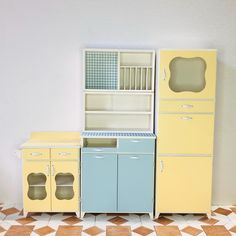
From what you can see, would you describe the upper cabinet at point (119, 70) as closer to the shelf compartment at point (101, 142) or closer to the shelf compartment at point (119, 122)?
the shelf compartment at point (119, 122)

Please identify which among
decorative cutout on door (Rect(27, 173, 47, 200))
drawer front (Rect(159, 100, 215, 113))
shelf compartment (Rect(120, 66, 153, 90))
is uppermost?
shelf compartment (Rect(120, 66, 153, 90))

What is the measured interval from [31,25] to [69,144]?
4.67ft

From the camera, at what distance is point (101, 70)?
378cm

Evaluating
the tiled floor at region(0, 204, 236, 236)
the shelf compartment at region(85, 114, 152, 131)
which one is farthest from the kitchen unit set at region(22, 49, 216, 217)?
the shelf compartment at region(85, 114, 152, 131)

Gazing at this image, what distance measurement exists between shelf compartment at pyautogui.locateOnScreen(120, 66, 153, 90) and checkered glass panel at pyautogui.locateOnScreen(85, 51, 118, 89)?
0.10m

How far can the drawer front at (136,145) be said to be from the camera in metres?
3.57

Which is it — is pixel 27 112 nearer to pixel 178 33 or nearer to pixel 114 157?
pixel 114 157

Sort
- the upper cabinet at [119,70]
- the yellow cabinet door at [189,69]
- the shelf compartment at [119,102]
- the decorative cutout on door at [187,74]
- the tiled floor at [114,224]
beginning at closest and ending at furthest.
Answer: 1. the tiled floor at [114,224]
2. the yellow cabinet door at [189,69]
3. the decorative cutout on door at [187,74]
4. the upper cabinet at [119,70]
5. the shelf compartment at [119,102]

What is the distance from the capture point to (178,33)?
3865 mm

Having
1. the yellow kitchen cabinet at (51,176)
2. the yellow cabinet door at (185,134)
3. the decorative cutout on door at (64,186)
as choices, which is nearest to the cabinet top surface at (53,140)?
the yellow kitchen cabinet at (51,176)

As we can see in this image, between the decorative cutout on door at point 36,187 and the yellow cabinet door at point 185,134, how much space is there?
1.31m

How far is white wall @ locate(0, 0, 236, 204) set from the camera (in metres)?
3.80

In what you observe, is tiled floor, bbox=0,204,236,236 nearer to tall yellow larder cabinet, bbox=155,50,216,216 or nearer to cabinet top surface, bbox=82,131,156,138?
tall yellow larder cabinet, bbox=155,50,216,216

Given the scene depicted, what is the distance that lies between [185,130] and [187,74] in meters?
0.62
